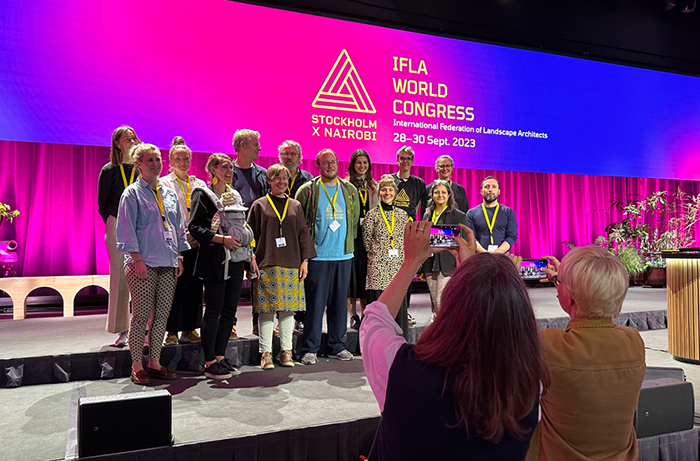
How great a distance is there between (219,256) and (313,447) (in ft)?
4.50

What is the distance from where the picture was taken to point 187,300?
3.61 metres

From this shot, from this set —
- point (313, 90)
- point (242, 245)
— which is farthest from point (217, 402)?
point (313, 90)

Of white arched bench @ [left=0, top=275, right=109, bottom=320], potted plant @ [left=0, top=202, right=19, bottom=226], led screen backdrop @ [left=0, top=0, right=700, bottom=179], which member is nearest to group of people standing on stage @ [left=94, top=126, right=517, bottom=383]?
led screen backdrop @ [left=0, top=0, right=700, bottom=179]

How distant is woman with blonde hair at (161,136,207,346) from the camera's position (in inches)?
141

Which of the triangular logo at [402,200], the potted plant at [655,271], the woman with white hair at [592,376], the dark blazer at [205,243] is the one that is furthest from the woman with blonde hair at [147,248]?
the potted plant at [655,271]

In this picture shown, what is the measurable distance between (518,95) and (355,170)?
309 cm

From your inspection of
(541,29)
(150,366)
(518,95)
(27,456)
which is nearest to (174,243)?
(150,366)

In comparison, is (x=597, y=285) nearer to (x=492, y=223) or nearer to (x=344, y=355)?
(x=344, y=355)

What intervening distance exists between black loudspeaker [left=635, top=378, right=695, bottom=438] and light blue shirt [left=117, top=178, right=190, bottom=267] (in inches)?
97.7

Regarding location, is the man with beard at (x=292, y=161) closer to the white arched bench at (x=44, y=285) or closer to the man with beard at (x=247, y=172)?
the man with beard at (x=247, y=172)

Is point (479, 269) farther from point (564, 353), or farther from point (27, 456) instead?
point (27, 456)

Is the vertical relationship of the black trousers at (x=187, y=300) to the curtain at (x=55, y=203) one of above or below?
below

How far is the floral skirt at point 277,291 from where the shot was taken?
363cm

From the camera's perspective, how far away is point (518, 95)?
6.49 metres
